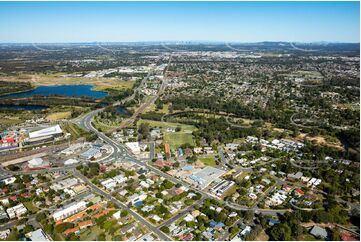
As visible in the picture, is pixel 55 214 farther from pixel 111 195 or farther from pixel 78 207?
pixel 111 195

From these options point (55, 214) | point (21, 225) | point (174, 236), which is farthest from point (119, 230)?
point (21, 225)

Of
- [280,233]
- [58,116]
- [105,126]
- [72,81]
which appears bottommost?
[72,81]

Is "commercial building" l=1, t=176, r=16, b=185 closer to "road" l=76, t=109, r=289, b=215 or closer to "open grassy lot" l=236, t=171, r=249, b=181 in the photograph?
"road" l=76, t=109, r=289, b=215

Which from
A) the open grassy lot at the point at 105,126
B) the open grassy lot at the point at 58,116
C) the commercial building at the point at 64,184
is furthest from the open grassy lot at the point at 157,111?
the commercial building at the point at 64,184

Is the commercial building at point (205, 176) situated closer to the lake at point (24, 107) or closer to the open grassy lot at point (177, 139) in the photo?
the open grassy lot at point (177, 139)

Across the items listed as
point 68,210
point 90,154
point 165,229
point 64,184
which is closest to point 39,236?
point 68,210

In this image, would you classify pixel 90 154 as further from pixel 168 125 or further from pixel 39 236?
pixel 168 125
